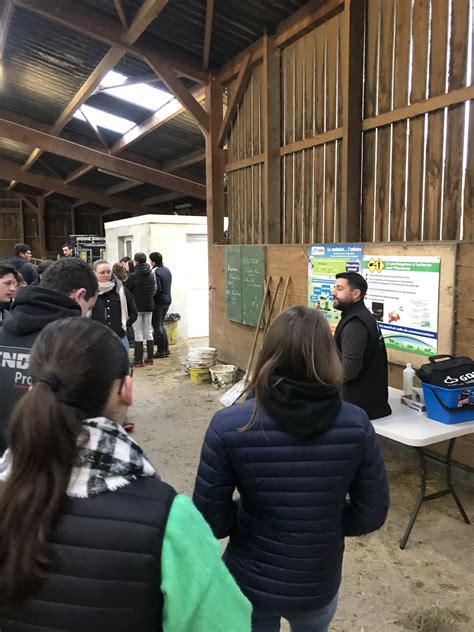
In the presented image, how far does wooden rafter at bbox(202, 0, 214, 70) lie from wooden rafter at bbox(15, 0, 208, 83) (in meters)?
0.17

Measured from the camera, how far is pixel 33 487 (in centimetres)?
75

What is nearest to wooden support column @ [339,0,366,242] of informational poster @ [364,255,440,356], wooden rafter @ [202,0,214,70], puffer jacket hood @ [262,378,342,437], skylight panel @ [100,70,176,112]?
informational poster @ [364,255,440,356]

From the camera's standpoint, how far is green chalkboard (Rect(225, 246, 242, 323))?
639 cm

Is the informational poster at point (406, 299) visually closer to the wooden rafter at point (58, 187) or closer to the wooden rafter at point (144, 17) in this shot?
the wooden rafter at point (144, 17)

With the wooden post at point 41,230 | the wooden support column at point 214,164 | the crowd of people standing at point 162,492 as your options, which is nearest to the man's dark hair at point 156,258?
the wooden support column at point 214,164

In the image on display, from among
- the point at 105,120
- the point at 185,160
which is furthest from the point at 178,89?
the point at 185,160

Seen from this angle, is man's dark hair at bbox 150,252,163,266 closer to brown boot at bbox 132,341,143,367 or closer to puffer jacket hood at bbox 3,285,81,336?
brown boot at bbox 132,341,143,367

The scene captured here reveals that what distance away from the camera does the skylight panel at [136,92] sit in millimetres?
7439

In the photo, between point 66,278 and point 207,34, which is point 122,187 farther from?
point 66,278

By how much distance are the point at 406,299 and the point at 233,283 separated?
10.1ft

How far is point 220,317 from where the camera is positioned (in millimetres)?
7117

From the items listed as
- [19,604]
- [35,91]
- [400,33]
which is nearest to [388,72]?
[400,33]

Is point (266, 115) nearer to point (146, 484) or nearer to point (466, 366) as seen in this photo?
point (466, 366)

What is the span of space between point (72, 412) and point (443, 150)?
3.69 metres
